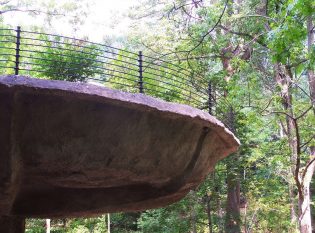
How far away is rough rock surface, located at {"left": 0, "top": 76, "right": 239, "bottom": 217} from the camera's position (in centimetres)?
298

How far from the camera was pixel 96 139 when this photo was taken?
334cm

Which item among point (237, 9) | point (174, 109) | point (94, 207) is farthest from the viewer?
point (237, 9)

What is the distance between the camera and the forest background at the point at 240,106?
966 cm

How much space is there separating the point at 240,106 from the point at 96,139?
766cm

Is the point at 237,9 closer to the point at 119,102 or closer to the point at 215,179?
the point at 215,179

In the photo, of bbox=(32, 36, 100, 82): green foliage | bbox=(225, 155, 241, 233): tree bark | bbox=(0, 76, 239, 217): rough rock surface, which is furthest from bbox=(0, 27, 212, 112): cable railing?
bbox=(225, 155, 241, 233): tree bark

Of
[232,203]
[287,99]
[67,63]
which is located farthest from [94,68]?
[232,203]

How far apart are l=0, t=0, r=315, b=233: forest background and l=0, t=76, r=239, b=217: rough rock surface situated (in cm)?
350

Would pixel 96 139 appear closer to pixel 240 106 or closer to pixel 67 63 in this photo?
pixel 67 63

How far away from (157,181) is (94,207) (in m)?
1.25

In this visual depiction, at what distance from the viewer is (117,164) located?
3.60 m

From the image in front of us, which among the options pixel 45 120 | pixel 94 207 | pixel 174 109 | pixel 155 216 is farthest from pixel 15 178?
pixel 155 216

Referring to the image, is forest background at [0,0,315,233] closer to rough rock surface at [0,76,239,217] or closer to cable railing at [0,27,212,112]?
cable railing at [0,27,212,112]

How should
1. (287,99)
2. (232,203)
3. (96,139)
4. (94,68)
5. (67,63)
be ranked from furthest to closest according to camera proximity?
1. (232,203)
2. (287,99)
3. (94,68)
4. (67,63)
5. (96,139)
